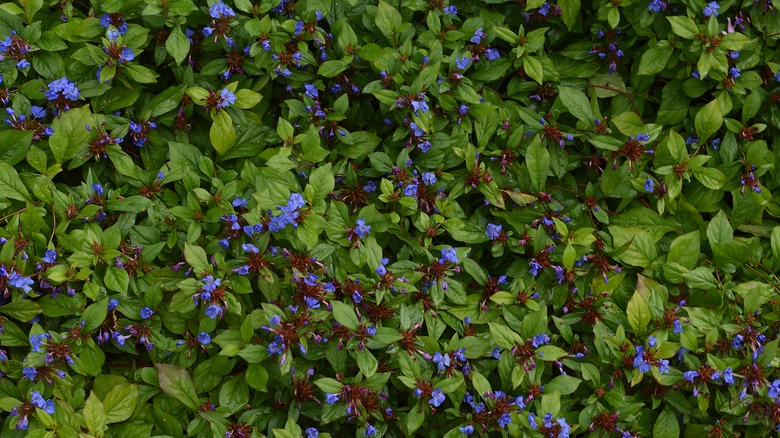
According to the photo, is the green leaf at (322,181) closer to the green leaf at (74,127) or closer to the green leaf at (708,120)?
the green leaf at (74,127)

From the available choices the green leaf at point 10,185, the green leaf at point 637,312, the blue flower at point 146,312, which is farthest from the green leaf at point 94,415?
the green leaf at point 637,312

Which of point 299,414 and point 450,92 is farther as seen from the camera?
point 450,92

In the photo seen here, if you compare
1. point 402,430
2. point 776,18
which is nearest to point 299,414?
point 402,430

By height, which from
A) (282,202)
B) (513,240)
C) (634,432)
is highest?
(282,202)

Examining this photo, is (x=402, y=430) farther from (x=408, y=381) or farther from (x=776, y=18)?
(x=776, y=18)

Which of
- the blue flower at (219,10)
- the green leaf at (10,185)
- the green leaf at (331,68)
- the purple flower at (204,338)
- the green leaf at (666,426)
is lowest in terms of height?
the green leaf at (666,426)

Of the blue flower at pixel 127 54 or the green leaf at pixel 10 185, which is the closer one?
the green leaf at pixel 10 185
